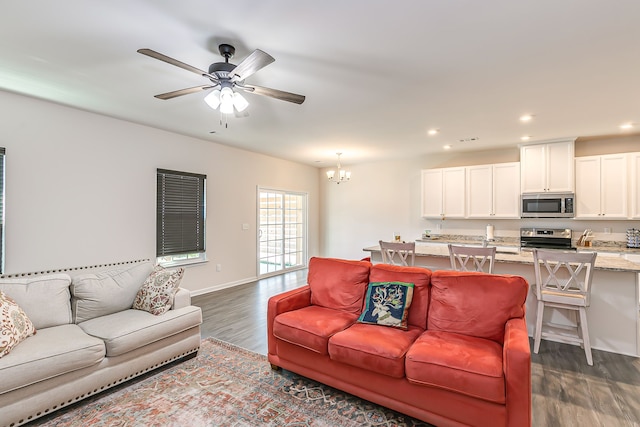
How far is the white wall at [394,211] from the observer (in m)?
5.30

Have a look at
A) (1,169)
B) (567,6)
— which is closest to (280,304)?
(567,6)

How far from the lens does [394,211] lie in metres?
7.17

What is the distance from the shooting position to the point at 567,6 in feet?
6.27

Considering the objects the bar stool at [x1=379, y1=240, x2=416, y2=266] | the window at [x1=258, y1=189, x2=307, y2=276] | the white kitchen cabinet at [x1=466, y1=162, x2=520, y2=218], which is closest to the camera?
the bar stool at [x1=379, y1=240, x2=416, y2=266]

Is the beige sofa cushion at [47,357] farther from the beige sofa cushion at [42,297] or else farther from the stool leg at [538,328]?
the stool leg at [538,328]

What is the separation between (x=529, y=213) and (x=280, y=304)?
186 inches

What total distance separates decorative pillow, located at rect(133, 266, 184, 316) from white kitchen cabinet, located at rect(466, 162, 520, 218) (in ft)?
17.1

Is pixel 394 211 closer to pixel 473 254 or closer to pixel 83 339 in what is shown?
pixel 473 254

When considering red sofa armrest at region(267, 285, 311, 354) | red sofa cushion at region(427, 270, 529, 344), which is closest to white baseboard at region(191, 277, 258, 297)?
red sofa armrest at region(267, 285, 311, 354)

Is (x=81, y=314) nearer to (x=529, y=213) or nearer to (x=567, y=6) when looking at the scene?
(x=567, y=6)

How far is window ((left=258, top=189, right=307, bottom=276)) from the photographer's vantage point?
668 cm

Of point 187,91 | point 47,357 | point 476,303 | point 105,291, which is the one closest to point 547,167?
point 476,303

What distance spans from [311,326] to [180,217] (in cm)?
346

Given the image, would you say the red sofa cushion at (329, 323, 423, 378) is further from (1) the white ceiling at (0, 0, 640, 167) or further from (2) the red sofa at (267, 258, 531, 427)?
(1) the white ceiling at (0, 0, 640, 167)
